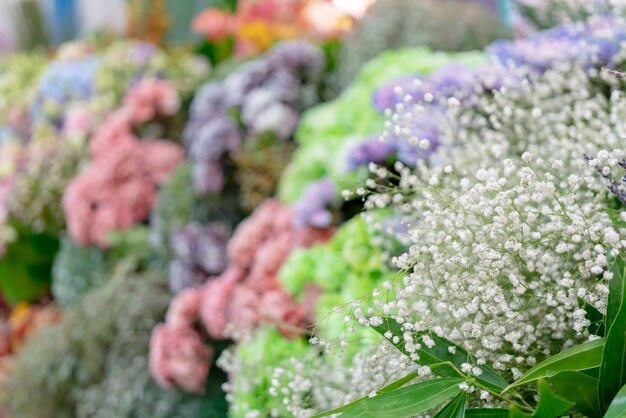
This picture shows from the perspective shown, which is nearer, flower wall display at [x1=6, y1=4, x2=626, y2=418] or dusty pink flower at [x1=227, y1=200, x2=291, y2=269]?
flower wall display at [x1=6, y1=4, x2=626, y2=418]

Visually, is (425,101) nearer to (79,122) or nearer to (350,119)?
(350,119)

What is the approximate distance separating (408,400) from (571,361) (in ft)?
0.40

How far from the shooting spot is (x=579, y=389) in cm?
62

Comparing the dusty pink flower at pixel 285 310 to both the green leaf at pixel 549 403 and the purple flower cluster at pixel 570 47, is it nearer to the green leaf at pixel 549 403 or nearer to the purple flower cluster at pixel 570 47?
the purple flower cluster at pixel 570 47

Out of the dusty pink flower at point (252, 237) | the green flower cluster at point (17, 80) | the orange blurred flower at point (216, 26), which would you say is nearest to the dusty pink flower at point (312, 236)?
the dusty pink flower at point (252, 237)

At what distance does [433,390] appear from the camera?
2.00ft

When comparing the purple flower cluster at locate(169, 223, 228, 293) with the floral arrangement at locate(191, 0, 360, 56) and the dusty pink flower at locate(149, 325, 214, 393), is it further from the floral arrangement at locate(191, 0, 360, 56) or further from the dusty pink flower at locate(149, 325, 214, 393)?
the floral arrangement at locate(191, 0, 360, 56)

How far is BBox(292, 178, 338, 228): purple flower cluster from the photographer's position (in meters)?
1.37

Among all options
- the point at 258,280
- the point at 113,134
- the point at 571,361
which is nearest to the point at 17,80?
the point at 113,134

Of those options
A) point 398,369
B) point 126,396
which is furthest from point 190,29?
point 398,369

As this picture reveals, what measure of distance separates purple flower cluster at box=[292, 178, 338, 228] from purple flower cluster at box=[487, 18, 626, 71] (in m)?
0.34

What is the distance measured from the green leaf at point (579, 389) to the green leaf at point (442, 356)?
0.05 meters

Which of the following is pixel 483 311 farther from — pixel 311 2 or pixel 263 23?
pixel 311 2

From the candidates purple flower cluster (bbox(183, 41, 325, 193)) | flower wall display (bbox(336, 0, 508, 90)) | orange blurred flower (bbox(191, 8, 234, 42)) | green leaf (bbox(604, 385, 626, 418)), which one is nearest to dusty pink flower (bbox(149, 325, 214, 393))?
purple flower cluster (bbox(183, 41, 325, 193))
